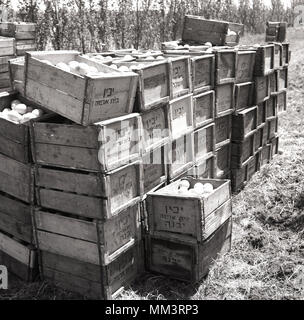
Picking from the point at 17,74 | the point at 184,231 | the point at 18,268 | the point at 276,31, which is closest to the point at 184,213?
the point at 184,231

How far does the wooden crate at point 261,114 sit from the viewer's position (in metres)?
7.78

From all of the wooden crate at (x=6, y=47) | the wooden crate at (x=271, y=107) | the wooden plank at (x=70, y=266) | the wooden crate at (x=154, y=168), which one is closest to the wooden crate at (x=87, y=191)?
the wooden crate at (x=154, y=168)

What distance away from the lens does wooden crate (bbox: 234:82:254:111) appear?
6.98 metres

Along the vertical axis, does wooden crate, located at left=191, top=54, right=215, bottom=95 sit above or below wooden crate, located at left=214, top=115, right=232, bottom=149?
above

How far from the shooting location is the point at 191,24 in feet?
28.6

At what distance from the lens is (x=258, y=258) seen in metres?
5.32

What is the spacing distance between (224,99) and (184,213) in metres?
2.51

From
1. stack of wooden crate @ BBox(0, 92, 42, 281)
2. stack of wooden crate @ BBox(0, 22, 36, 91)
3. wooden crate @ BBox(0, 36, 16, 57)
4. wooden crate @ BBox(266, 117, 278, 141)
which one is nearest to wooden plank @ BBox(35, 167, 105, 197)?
stack of wooden crate @ BBox(0, 92, 42, 281)

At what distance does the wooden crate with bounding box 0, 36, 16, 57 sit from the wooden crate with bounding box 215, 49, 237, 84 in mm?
3925

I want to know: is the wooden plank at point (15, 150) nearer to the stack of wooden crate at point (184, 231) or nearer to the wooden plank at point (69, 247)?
the wooden plank at point (69, 247)

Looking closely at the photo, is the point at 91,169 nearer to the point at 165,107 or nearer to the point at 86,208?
the point at 86,208

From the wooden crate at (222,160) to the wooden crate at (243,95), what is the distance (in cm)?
61

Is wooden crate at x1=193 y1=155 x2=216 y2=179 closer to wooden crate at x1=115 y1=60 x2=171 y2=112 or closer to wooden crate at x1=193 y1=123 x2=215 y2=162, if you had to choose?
wooden crate at x1=193 y1=123 x2=215 y2=162

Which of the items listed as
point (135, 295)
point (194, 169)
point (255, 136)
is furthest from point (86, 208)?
point (255, 136)
